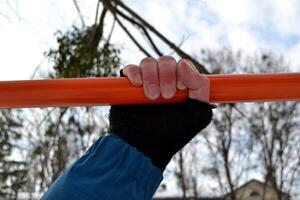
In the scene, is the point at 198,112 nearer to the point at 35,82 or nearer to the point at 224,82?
the point at 224,82

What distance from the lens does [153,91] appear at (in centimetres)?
64

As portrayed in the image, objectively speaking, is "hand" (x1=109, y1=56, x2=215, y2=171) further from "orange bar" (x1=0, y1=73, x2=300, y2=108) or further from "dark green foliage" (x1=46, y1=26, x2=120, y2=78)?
"dark green foliage" (x1=46, y1=26, x2=120, y2=78)

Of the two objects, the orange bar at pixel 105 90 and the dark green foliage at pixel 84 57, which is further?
the dark green foliage at pixel 84 57

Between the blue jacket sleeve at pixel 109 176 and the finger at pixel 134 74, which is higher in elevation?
the finger at pixel 134 74

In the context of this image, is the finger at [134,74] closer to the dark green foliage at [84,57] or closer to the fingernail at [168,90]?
the fingernail at [168,90]

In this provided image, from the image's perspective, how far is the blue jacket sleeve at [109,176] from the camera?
1.94 ft

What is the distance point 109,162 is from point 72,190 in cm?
5

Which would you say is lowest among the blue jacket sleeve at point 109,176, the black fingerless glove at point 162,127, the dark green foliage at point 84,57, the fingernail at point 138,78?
the blue jacket sleeve at point 109,176

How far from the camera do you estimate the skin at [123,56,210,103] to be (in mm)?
625

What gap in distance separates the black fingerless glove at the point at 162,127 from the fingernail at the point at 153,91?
0.02 metres

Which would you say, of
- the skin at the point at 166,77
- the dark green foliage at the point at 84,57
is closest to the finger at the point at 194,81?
the skin at the point at 166,77

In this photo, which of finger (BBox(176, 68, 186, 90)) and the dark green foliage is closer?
finger (BBox(176, 68, 186, 90))

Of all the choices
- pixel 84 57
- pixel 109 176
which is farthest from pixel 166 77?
pixel 84 57

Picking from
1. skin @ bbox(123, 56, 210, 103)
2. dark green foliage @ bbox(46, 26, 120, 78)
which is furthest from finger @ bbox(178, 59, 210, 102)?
dark green foliage @ bbox(46, 26, 120, 78)
